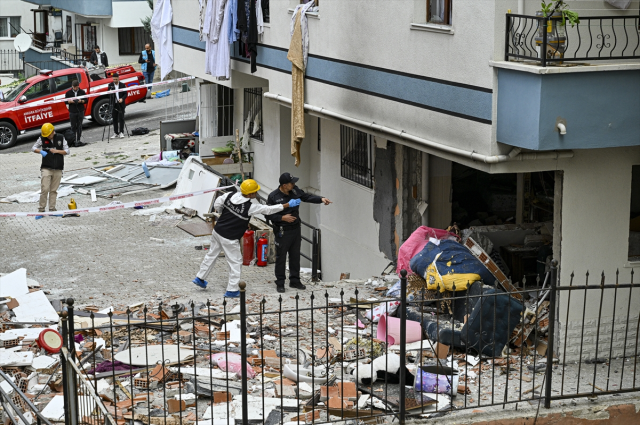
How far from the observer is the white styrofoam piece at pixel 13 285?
1152 centimetres

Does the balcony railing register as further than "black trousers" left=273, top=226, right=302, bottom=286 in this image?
No

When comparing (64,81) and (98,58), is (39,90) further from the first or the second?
(98,58)

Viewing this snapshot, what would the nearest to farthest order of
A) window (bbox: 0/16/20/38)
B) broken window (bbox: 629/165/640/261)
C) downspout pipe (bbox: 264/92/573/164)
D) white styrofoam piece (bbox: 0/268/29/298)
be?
downspout pipe (bbox: 264/92/573/164) < broken window (bbox: 629/165/640/261) < white styrofoam piece (bbox: 0/268/29/298) < window (bbox: 0/16/20/38)

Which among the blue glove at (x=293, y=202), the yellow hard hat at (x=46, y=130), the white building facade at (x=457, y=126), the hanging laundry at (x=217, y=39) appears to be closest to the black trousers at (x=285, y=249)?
the blue glove at (x=293, y=202)

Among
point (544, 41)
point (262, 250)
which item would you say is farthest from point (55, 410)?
point (262, 250)

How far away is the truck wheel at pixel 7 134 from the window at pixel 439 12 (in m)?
19.0

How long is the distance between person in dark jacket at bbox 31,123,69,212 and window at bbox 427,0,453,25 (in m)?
9.23

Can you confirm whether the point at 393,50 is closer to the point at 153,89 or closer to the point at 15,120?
the point at 15,120

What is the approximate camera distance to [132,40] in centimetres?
3956

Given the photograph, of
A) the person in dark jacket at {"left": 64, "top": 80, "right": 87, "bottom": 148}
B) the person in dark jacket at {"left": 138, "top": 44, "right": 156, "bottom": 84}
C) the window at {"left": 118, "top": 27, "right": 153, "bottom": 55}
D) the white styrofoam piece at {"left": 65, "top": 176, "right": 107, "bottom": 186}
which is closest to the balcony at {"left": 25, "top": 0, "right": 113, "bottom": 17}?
the window at {"left": 118, "top": 27, "right": 153, "bottom": 55}

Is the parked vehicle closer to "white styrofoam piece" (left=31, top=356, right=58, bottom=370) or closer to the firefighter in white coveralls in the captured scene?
the firefighter in white coveralls

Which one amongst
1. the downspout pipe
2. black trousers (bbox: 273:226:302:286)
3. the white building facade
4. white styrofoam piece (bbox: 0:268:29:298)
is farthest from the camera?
black trousers (bbox: 273:226:302:286)

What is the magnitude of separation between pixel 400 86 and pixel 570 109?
266cm

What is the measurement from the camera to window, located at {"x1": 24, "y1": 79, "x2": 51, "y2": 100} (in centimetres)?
2617
